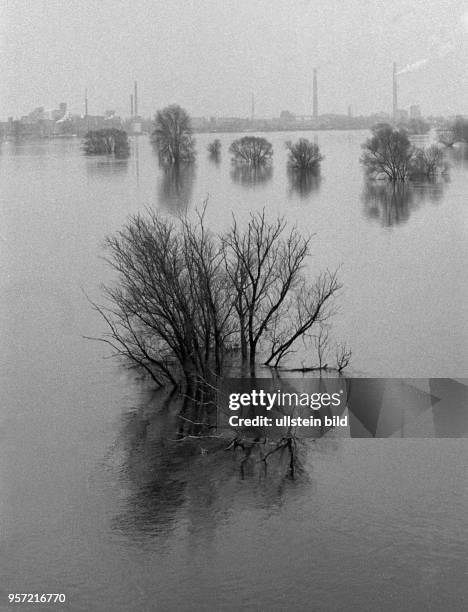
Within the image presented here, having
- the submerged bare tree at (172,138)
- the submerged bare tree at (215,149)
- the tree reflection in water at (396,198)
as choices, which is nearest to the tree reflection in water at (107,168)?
the submerged bare tree at (172,138)

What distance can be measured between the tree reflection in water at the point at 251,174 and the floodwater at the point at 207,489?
22.1 feet

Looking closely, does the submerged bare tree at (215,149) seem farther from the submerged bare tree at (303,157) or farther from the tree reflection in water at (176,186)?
the tree reflection in water at (176,186)

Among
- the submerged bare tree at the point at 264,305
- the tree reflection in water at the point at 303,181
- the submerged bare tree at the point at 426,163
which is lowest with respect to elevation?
the submerged bare tree at the point at 264,305

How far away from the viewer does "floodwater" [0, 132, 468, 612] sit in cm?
552

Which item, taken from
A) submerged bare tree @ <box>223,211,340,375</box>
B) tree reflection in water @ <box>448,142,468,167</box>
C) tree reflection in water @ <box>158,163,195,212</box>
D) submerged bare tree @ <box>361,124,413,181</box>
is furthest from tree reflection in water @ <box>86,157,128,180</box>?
submerged bare tree @ <box>223,211,340,375</box>

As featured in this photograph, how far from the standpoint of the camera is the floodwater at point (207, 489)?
18.1 ft

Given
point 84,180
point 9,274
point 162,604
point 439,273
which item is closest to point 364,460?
point 162,604

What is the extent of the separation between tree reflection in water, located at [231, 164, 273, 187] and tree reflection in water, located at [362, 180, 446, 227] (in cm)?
203

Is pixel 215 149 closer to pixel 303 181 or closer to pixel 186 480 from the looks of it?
pixel 303 181

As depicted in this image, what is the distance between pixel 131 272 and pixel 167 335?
2.02ft

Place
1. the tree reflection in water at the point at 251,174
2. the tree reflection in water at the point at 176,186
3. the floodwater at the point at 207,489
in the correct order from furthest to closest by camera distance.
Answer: the tree reflection in water at the point at 251,174 < the tree reflection in water at the point at 176,186 < the floodwater at the point at 207,489

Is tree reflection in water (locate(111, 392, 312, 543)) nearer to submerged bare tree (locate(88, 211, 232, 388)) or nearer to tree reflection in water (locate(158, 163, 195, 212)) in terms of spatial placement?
submerged bare tree (locate(88, 211, 232, 388))

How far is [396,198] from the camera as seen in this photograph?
714 inches

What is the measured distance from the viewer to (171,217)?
14.3 m
